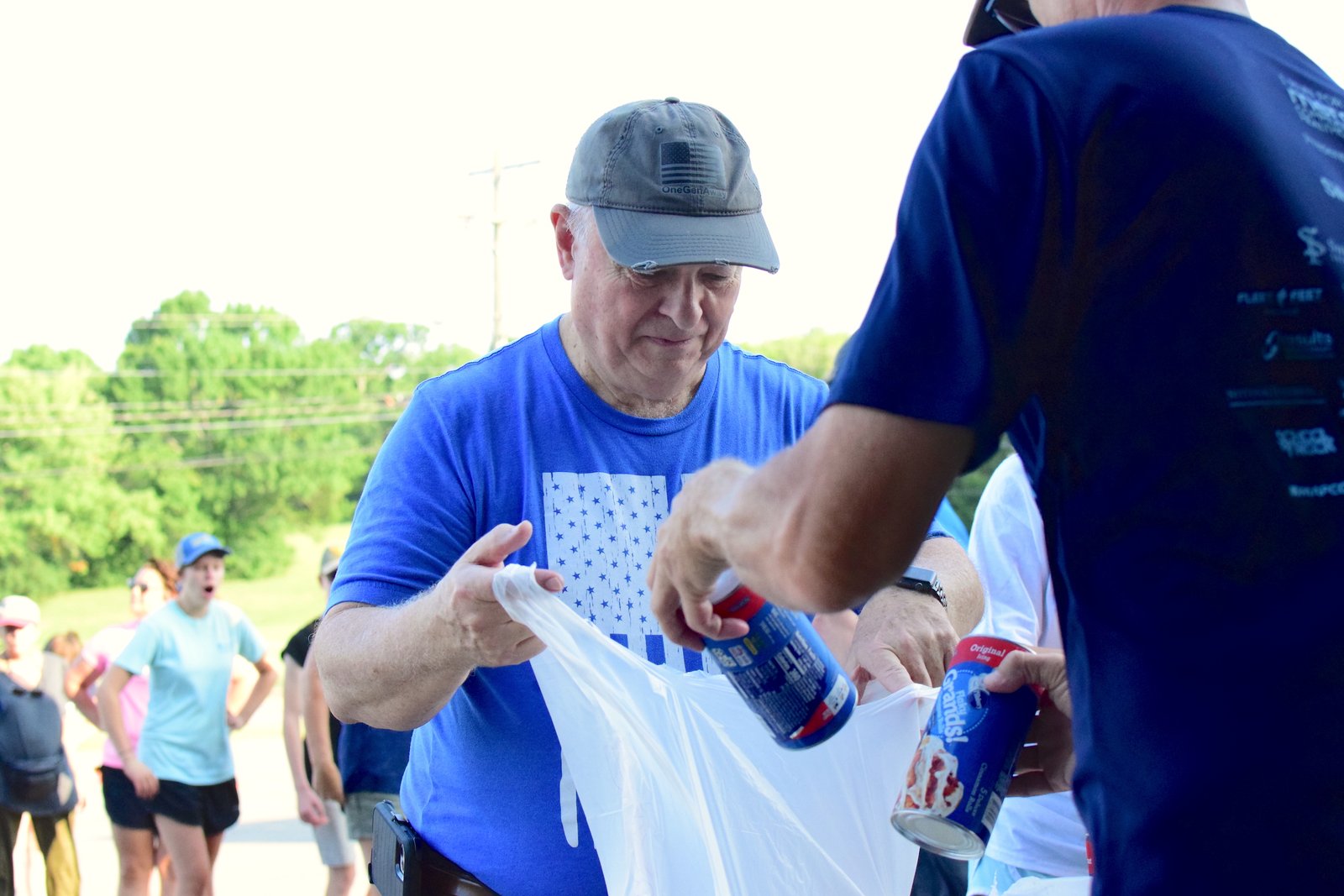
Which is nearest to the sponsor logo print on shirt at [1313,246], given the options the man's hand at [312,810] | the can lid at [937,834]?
the can lid at [937,834]

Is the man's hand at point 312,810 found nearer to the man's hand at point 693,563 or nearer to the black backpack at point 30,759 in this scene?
the black backpack at point 30,759

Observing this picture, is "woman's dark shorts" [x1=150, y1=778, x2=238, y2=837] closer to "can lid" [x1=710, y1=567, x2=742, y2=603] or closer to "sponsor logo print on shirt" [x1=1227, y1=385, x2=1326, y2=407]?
"can lid" [x1=710, y1=567, x2=742, y2=603]

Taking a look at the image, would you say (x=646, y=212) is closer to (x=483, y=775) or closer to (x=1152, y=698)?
(x=483, y=775)

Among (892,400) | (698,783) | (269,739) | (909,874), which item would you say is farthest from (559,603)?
(269,739)

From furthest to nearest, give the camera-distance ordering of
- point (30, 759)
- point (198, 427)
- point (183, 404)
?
point (183, 404) < point (198, 427) < point (30, 759)

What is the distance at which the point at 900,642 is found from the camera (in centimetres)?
198

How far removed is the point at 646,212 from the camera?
2117 mm

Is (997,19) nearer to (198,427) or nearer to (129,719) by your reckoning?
(129,719)

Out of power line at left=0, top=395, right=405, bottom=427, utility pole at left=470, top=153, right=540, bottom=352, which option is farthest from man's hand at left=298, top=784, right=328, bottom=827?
power line at left=0, top=395, right=405, bottom=427

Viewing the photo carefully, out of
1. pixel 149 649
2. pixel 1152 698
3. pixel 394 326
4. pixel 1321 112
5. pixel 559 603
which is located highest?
pixel 1321 112

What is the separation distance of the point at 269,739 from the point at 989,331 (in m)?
15.4

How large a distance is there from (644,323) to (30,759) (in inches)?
219

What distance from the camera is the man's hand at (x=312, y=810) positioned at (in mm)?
6004

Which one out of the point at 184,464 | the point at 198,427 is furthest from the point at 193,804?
the point at 198,427
